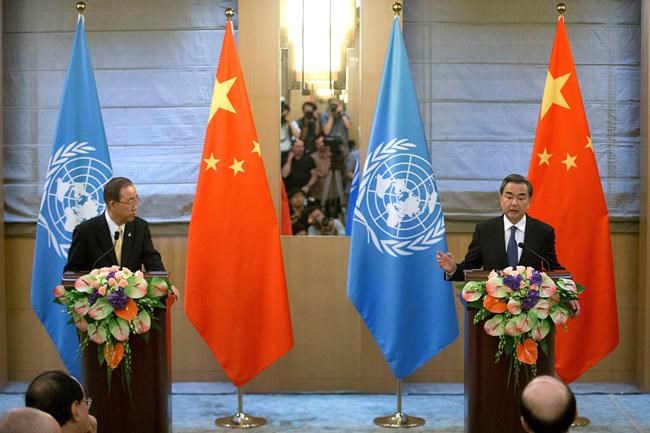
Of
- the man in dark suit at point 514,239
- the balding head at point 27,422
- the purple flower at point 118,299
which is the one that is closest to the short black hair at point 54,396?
the balding head at point 27,422

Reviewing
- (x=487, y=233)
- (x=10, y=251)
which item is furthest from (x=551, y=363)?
(x=10, y=251)

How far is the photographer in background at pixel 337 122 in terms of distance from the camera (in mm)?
7113

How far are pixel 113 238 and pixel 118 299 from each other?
31.5 inches

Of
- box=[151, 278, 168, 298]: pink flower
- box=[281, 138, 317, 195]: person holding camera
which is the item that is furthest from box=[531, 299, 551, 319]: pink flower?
box=[281, 138, 317, 195]: person holding camera

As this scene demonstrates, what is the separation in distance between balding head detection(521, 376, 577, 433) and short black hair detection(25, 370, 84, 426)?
4.29 feet

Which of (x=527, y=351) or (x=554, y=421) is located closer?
(x=554, y=421)

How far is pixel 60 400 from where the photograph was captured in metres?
2.89

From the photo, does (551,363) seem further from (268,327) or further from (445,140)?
(445,140)

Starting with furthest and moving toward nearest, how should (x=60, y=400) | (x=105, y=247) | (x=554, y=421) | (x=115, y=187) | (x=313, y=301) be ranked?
(x=313, y=301), (x=105, y=247), (x=115, y=187), (x=60, y=400), (x=554, y=421)

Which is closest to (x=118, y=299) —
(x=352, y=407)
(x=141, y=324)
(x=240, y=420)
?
(x=141, y=324)

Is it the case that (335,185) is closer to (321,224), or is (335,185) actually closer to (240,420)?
(321,224)

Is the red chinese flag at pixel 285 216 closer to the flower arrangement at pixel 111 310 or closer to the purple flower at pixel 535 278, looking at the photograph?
the flower arrangement at pixel 111 310

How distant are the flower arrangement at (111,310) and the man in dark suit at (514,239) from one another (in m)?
1.64

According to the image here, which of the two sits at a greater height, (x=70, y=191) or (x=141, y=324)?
(x=70, y=191)
